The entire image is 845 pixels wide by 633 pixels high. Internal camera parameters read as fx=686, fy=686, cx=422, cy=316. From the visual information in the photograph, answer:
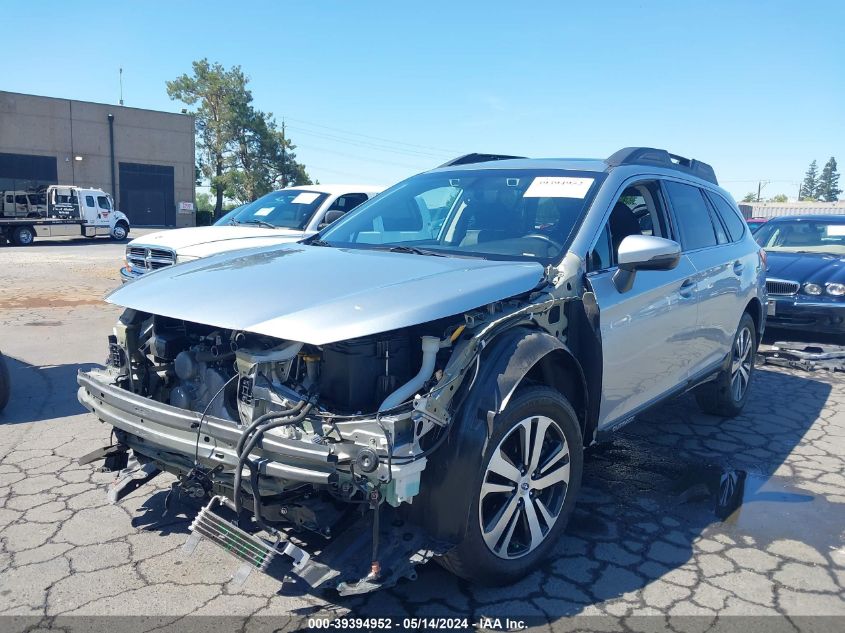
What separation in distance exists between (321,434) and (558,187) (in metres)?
2.21

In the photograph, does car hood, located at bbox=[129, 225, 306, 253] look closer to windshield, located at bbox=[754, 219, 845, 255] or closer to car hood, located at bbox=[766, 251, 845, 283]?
car hood, located at bbox=[766, 251, 845, 283]

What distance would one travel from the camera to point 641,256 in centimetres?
349

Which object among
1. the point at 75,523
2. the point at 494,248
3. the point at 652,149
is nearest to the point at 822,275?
the point at 652,149

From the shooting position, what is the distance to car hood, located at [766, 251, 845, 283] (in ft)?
28.0

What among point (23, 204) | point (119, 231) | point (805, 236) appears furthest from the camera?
point (119, 231)

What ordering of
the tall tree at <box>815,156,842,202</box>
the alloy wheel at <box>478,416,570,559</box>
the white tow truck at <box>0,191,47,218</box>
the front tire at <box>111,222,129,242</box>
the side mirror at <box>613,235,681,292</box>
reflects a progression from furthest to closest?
the tall tree at <box>815,156,842,202</box>
the front tire at <box>111,222,129,242</box>
the white tow truck at <box>0,191,47,218</box>
the side mirror at <box>613,235,681,292</box>
the alloy wheel at <box>478,416,570,559</box>

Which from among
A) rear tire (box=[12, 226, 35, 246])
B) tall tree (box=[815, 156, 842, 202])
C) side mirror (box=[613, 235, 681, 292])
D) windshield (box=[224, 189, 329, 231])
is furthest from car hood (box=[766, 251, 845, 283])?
tall tree (box=[815, 156, 842, 202])

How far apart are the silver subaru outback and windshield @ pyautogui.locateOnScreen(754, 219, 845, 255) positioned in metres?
6.77

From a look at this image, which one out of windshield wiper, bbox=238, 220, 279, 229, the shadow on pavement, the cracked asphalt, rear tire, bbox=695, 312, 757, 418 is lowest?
the cracked asphalt

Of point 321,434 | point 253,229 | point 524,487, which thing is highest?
point 253,229

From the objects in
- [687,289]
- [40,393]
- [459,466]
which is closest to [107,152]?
[40,393]

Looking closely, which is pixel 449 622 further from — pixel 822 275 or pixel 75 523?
pixel 822 275

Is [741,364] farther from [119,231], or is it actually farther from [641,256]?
[119,231]

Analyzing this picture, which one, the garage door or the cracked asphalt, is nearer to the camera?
the cracked asphalt
